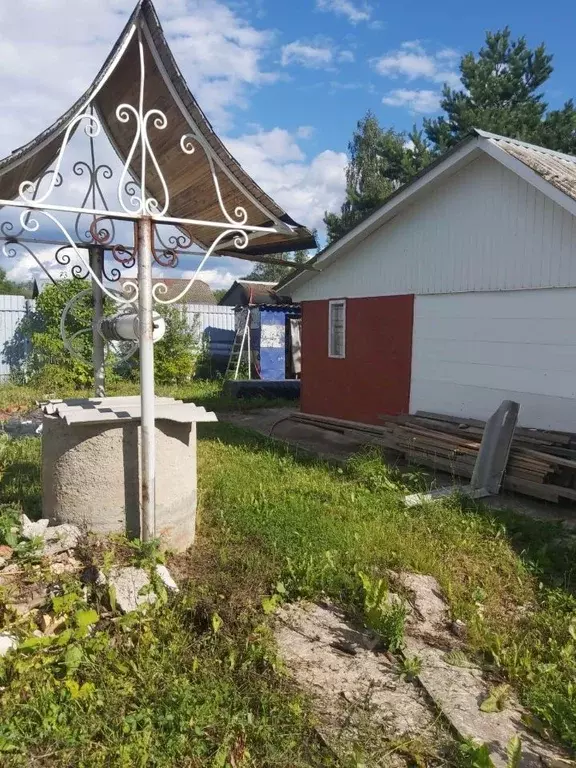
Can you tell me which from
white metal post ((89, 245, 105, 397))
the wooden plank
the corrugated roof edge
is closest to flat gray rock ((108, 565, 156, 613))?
white metal post ((89, 245, 105, 397))

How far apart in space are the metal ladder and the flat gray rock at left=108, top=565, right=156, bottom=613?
581 inches

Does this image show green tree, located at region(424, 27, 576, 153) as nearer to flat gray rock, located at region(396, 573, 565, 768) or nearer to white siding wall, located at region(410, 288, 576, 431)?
white siding wall, located at region(410, 288, 576, 431)

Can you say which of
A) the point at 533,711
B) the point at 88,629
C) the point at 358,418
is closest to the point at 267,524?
the point at 88,629

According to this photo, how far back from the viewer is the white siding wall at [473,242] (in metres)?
7.64

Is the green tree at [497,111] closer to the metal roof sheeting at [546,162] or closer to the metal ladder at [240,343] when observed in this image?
the metal ladder at [240,343]

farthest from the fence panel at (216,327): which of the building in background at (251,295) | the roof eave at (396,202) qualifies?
the roof eave at (396,202)

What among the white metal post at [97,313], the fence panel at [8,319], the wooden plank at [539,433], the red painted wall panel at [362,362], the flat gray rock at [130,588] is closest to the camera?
the flat gray rock at [130,588]

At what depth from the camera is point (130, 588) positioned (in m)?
3.79

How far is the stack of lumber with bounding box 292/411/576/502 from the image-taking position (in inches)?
266

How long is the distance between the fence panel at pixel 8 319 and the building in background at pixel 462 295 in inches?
345

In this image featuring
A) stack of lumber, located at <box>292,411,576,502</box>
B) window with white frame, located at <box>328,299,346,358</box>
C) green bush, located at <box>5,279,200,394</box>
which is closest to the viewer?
stack of lumber, located at <box>292,411,576,502</box>

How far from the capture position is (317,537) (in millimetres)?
5070

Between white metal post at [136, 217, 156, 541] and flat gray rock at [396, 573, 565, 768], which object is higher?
white metal post at [136, 217, 156, 541]

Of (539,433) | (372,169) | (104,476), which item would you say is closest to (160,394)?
(539,433)
